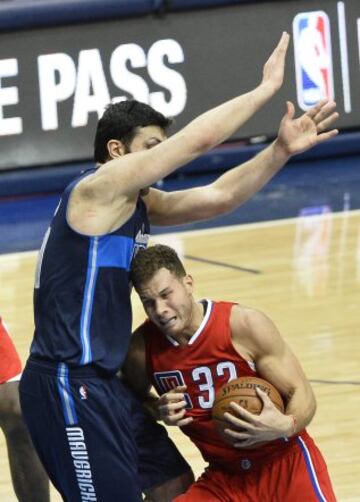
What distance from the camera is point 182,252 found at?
35.3 feet

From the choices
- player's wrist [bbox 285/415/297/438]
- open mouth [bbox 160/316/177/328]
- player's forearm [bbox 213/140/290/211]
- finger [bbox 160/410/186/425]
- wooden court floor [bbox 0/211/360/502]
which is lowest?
wooden court floor [bbox 0/211/360/502]

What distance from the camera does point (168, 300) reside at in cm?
517

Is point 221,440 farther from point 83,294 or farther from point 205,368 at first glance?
point 83,294

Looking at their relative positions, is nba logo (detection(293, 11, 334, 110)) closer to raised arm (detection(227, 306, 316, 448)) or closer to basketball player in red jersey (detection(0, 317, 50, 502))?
basketball player in red jersey (detection(0, 317, 50, 502))

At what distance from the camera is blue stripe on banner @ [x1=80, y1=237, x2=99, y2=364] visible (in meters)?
4.95

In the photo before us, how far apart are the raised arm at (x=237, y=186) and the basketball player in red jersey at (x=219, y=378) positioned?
0.42 metres

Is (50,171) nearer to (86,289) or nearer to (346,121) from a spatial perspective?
(346,121)

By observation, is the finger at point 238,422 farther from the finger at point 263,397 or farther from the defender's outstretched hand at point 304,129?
the defender's outstretched hand at point 304,129

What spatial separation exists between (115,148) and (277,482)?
1.44m

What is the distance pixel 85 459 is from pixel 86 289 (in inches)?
24.8

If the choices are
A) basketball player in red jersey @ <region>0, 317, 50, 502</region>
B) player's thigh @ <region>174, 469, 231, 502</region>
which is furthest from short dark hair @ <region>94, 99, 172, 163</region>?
basketball player in red jersey @ <region>0, 317, 50, 502</region>

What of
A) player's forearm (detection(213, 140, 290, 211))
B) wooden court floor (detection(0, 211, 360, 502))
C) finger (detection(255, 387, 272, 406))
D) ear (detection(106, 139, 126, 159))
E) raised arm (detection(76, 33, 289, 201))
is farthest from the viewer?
wooden court floor (detection(0, 211, 360, 502))

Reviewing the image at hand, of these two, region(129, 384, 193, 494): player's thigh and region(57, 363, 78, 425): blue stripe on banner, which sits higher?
region(57, 363, 78, 425): blue stripe on banner

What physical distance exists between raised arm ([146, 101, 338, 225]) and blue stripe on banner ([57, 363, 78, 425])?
887 mm
